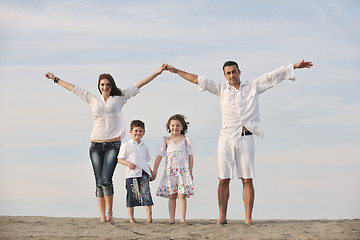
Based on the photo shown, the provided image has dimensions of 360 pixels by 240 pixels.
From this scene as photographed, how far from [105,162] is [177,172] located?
1.23 metres

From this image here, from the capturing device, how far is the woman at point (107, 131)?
8641mm

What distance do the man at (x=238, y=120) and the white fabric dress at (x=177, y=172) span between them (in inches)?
21.9

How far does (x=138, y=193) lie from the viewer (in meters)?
8.75

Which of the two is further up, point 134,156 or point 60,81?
point 60,81

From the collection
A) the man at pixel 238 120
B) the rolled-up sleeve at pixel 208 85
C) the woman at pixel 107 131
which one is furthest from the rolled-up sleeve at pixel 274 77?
the woman at pixel 107 131

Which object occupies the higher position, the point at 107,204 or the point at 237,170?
the point at 237,170

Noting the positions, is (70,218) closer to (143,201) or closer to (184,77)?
(143,201)

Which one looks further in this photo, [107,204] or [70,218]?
[70,218]

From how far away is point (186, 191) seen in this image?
8398 millimetres

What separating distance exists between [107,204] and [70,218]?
1.64 metres

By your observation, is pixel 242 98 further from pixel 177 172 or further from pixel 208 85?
pixel 177 172

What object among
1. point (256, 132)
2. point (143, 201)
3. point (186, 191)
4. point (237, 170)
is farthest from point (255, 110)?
point (143, 201)

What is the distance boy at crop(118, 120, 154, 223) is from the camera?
28.7 ft

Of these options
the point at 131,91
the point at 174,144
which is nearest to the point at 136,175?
the point at 174,144
